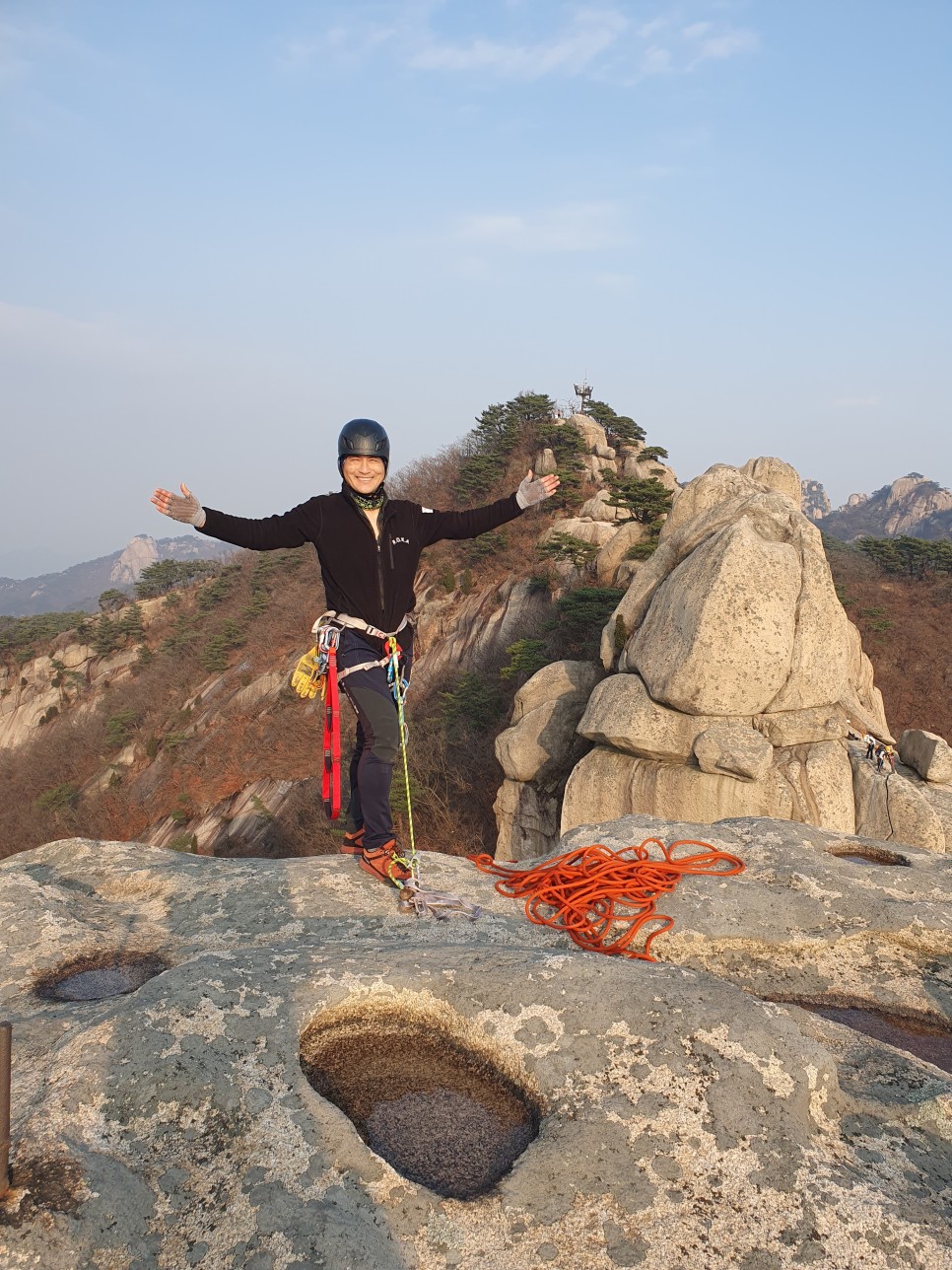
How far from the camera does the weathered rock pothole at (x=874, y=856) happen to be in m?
5.98

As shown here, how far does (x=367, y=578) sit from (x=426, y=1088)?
10.0 feet

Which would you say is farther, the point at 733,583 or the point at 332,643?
the point at 733,583

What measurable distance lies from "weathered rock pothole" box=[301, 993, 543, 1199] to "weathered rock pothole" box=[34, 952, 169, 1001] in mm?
1151

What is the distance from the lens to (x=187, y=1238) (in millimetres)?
2250

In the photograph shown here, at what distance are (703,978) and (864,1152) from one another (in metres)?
0.86

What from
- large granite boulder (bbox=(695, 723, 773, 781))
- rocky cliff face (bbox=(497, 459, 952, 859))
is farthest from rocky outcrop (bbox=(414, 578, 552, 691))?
large granite boulder (bbox=(695, 723, 773, 781))

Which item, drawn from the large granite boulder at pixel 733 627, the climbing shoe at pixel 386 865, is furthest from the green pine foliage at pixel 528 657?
the climbing shoe at pixel 386 865

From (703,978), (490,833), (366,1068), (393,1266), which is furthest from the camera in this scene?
(490,833)

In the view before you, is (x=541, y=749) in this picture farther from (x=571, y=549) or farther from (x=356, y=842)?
(x=571, y=549)

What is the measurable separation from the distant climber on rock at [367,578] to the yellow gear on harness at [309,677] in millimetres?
246

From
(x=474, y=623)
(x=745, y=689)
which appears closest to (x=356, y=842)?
(x=745, y=689)

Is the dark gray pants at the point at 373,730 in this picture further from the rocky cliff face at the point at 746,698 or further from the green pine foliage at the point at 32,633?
the green pine foliage at the point at 32,633

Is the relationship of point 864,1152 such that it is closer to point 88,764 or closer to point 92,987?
point 92,987

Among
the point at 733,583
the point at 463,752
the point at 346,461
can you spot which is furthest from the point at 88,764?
the point at 346,461
